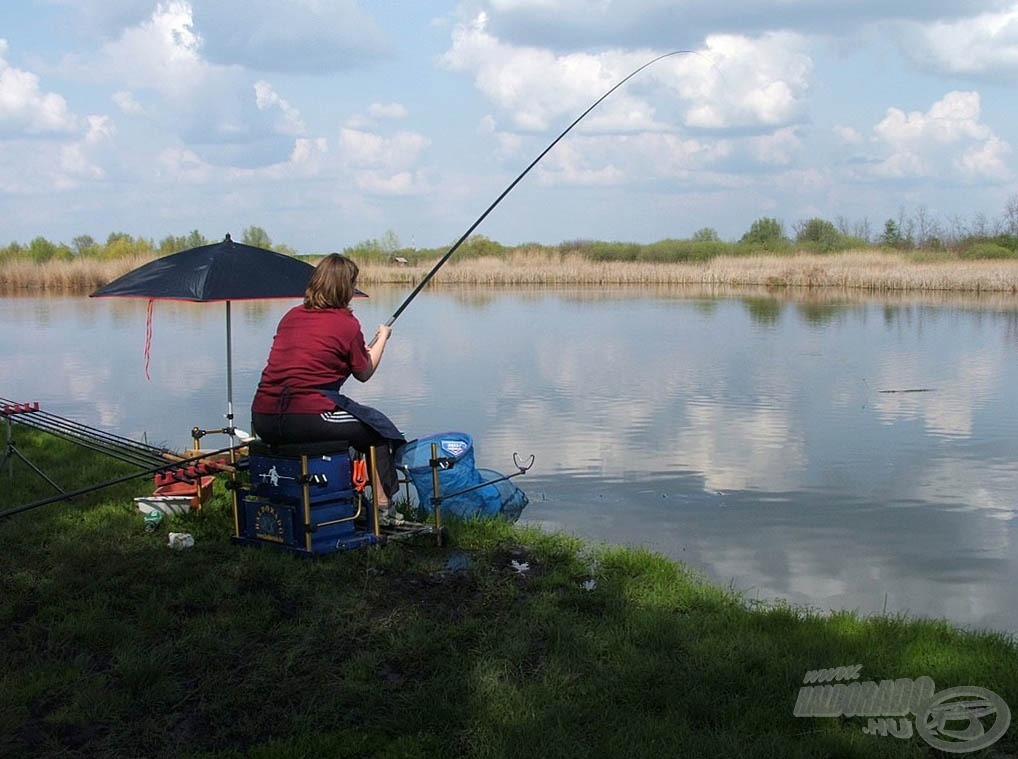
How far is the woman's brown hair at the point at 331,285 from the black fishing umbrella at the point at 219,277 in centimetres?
109

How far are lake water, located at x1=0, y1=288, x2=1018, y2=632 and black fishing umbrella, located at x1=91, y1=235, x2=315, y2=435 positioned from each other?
6.30ft

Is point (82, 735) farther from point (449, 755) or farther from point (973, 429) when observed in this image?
point (973, 429)

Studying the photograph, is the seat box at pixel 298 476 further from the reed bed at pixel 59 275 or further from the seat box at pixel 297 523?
the reed bed at pixel 59 275

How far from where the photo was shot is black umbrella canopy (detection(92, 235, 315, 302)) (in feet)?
18.5

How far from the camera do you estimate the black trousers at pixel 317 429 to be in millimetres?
4406

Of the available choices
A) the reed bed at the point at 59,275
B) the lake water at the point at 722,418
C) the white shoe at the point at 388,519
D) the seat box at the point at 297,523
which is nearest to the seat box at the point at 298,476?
the seat box at the point at 297,523

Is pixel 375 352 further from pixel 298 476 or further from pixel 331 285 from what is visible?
pixel 298 476

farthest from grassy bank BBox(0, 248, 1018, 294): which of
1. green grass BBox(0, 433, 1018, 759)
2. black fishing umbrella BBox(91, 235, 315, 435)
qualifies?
green grass BBox(0, 433, 1018, 759)

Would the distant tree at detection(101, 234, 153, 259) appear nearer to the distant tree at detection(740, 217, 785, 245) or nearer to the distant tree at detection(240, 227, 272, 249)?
the distant tree at detection(240, 227, 272, 249)

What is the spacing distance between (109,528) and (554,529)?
2.29m

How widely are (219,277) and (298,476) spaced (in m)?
1.77

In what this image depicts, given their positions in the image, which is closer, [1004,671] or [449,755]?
[449,755]

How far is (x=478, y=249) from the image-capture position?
1975 inches

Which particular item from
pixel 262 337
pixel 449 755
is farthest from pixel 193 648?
pixel 262 337
